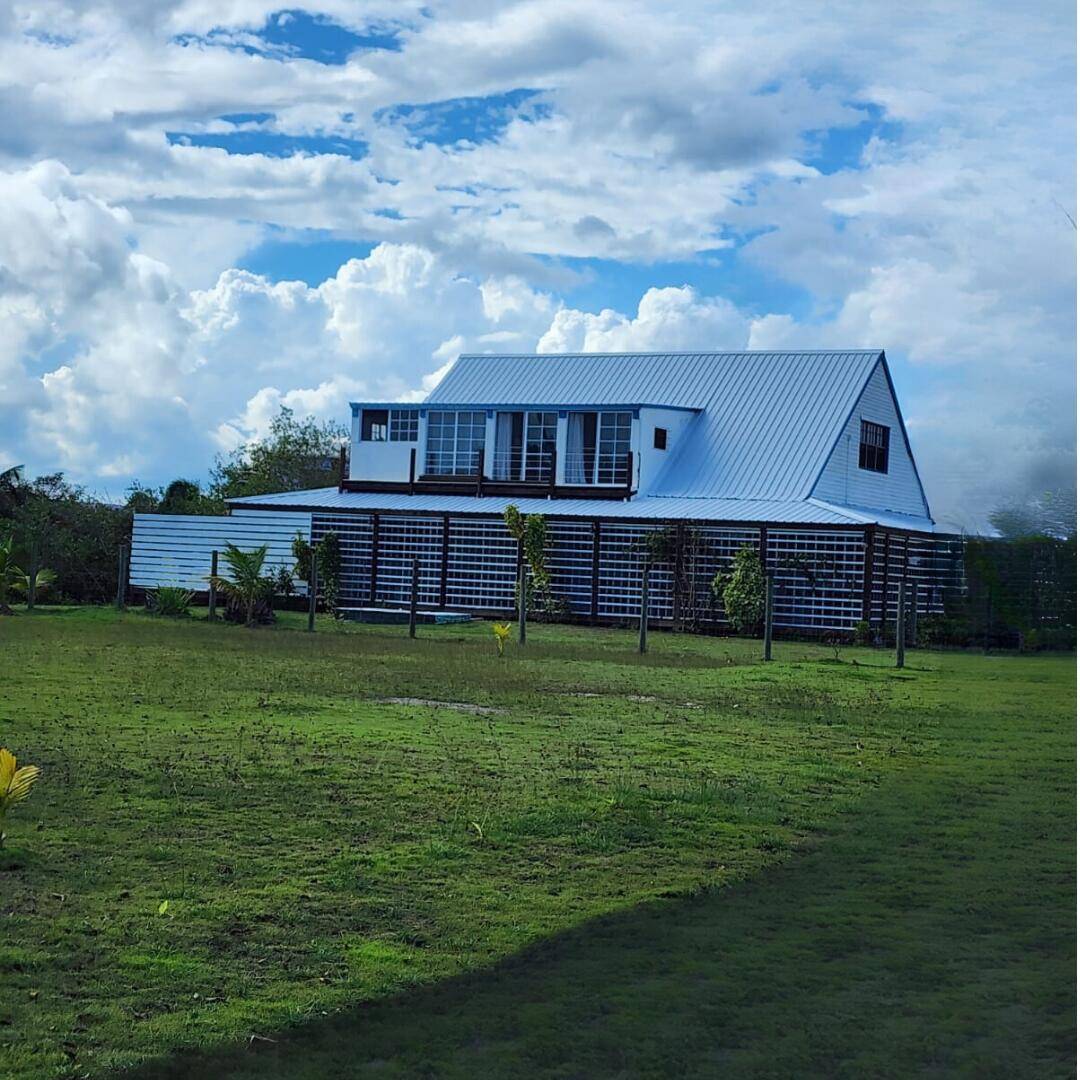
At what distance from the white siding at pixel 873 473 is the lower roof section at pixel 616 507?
43 cm

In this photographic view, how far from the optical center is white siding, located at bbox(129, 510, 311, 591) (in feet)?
101

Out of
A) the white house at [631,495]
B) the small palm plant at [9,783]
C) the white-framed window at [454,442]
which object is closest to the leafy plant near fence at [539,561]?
the white house at [631,495]

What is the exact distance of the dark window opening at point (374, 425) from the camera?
33312 mm

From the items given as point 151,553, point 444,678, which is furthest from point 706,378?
point 444,678

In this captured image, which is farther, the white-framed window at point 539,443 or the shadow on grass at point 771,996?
the white-framed window at point 539,443

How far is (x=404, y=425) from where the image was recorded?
1304 inches

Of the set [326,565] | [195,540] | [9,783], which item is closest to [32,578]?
[195,540]

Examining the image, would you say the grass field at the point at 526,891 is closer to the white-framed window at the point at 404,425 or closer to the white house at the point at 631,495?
the white house at the point at 631,495

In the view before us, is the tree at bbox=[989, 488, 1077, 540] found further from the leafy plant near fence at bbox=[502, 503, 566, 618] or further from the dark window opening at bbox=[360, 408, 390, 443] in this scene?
the dark window opening at bbox=[360, 408, 390, 443]

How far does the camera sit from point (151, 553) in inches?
1238

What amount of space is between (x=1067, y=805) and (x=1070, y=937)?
136 inches

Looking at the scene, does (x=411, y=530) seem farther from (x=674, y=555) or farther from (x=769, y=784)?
(x=769, y=784)

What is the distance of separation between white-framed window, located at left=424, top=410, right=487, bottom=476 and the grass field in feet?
60.0

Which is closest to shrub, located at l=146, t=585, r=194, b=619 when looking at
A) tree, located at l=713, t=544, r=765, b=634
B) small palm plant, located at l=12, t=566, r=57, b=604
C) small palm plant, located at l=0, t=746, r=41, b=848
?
small palm plant, located at l=12, t=566, r=57, b=604
